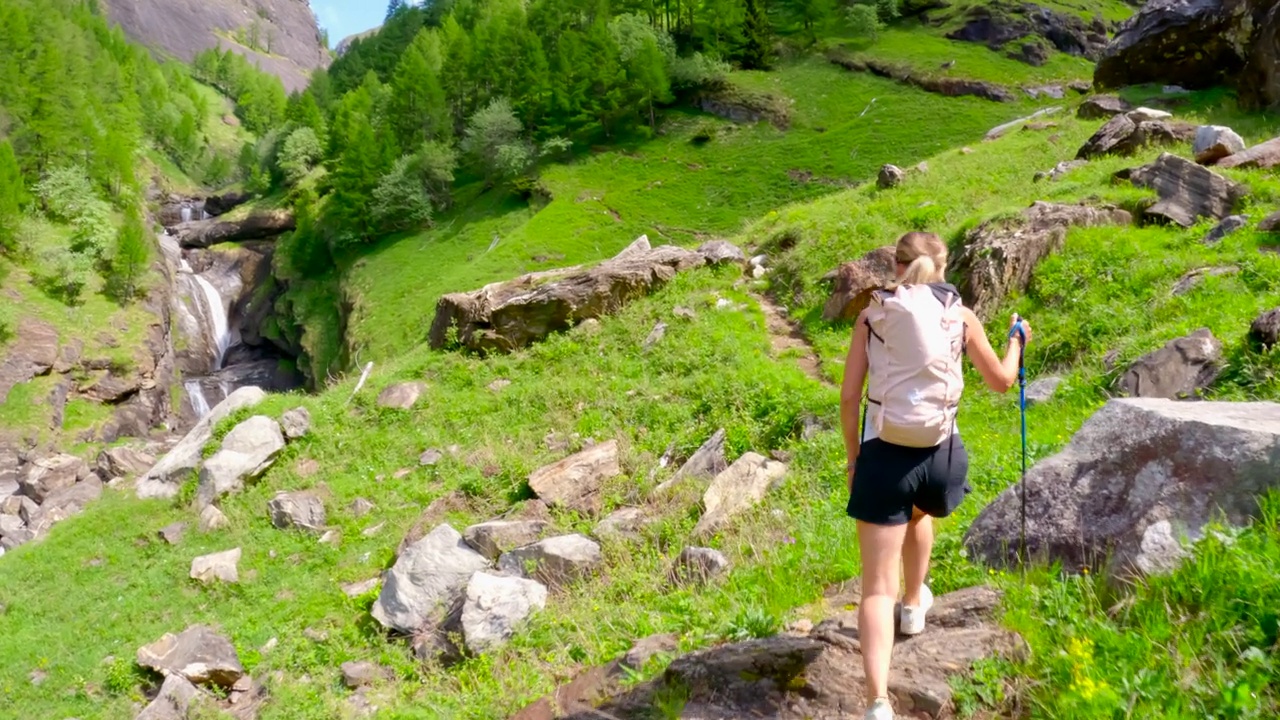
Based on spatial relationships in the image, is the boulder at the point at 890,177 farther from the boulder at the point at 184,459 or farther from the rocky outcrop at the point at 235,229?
the rocky outcrop at the point at 235,229

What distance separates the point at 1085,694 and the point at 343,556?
1162 cm

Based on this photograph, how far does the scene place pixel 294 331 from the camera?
169ft

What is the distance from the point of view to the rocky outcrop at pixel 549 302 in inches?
751

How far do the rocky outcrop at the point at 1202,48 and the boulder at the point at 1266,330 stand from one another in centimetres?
1630

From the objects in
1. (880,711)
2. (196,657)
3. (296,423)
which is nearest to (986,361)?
(880,711)

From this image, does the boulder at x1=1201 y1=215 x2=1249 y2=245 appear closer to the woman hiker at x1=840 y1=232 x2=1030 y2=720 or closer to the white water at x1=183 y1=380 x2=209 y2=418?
the woman hiker at x1=840 y1=232 x2=1030 y2=720

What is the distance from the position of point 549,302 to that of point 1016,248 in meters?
11.2

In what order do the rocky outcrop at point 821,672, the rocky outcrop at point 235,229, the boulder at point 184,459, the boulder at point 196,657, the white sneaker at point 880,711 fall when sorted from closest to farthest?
the white sneaker at point 880,711 → the rocky outcrop at point 821,672 → the boulder at point 196,657 → the boulder at point 184,459 → the rocky outcrop at point 235,229

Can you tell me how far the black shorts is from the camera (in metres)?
3.82

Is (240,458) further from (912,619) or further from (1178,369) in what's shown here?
(1178,369)

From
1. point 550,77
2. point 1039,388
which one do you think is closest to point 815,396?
point 1039,388

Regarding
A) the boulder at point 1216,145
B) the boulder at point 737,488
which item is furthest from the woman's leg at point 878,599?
the boulder at point 1216,145

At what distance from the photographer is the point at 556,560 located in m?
8.69

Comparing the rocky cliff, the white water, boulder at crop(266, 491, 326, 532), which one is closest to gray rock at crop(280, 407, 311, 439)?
boulder at crop(266, 491, 326, 532)
